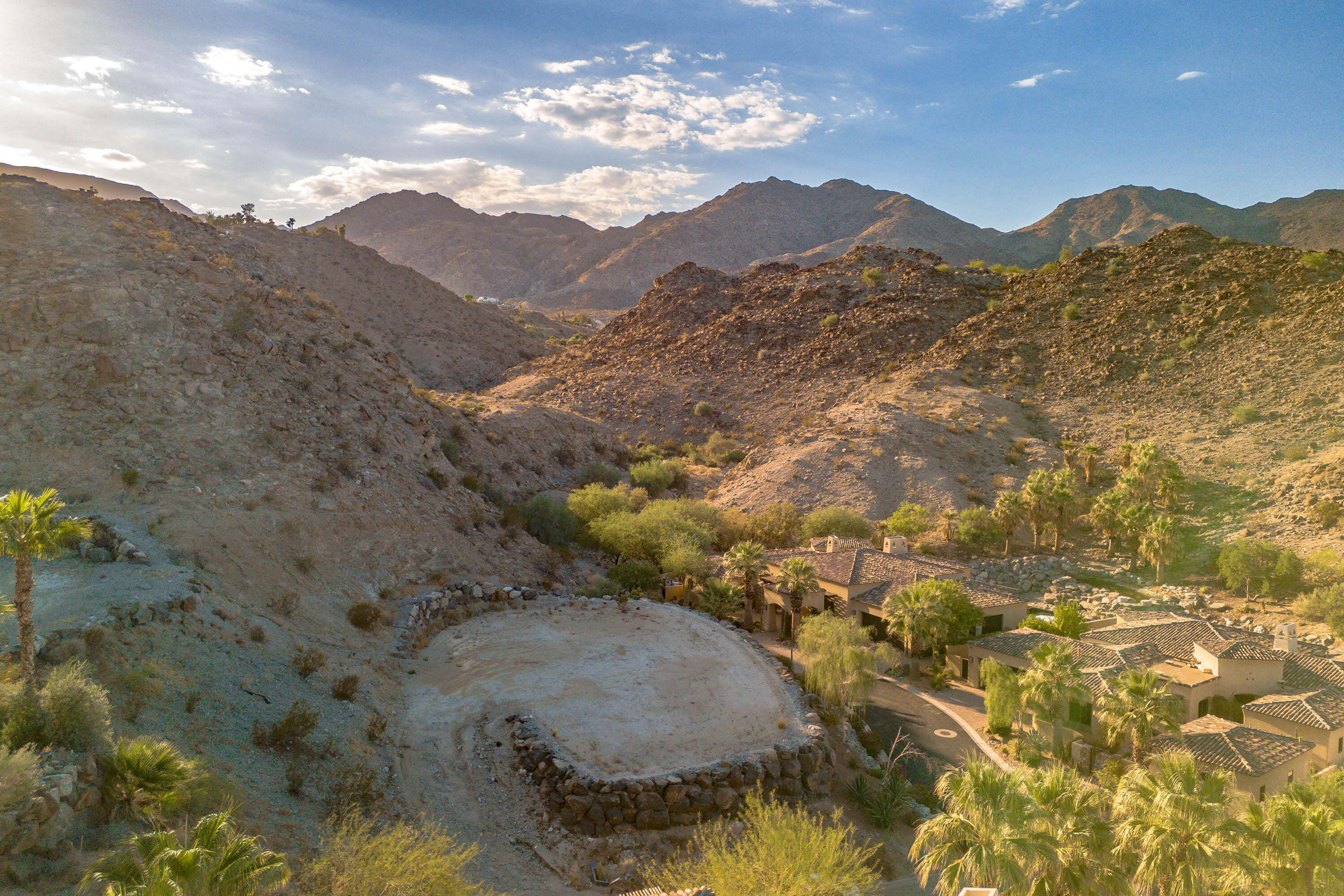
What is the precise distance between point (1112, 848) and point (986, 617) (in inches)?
Answer: 713

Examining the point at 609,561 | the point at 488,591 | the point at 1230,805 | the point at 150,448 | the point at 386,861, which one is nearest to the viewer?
the point at 386,861

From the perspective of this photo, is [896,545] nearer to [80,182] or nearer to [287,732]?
[287,732]

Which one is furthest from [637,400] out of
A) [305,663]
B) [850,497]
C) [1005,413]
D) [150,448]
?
[305,663]

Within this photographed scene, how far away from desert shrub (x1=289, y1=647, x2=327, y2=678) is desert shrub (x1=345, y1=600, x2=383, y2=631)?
105 inches

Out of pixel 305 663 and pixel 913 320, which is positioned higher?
pixel 913 320

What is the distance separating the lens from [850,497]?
4244cm

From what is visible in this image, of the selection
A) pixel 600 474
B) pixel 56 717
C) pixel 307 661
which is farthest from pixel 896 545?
pixel 56 717

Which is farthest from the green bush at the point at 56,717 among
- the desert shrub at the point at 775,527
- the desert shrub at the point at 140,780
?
the desert shrub at the point at 775,527

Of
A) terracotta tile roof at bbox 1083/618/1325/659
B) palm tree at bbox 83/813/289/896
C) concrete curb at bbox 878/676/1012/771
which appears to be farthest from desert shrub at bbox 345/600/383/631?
terracotta tile roof at bbox 1083/618/1325/659

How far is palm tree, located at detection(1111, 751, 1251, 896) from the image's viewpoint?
11203mm

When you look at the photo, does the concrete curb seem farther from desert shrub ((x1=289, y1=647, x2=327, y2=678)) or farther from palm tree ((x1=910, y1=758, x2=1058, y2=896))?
desert shrub ((x1=289, y1=647, x2=327, y2=678))

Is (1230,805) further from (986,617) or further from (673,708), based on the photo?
(986,617)

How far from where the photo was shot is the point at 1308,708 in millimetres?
21172

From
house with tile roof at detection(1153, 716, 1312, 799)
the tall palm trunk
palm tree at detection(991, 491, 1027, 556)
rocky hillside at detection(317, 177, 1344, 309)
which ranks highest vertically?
rocky hillside at detection(317, 177, 1344, 309)
